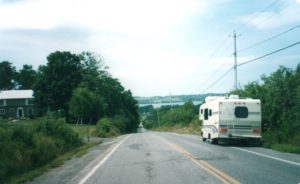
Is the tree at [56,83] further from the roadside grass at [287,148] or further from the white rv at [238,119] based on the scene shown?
the roadside grass at [287,148]

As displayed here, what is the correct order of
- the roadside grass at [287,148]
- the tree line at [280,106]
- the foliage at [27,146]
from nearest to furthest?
the foliage at [27,146], the roadside grass at [287,148], the tree line at [280,106]

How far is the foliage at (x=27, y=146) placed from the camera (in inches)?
669

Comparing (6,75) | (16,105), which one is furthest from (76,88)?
(6,75)

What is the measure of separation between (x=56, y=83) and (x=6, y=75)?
50387mm

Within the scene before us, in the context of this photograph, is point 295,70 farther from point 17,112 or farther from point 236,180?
point 17,112

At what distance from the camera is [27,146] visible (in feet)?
66.4

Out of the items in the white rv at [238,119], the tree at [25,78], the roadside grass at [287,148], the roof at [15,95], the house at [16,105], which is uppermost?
the tree at [25,78]

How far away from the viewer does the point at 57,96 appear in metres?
91.6

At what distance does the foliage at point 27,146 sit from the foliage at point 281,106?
1211cm

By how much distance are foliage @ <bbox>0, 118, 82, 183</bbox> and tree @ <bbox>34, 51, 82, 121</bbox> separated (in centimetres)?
6337

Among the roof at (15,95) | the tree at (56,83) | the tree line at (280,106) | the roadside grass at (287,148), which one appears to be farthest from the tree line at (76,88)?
the roadside grass at (287,148)

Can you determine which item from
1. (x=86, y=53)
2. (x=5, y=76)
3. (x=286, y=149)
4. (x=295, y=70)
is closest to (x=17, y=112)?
(x=86, y=53)

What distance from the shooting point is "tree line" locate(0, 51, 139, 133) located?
69625 mm

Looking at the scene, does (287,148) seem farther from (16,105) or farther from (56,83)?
(16,105)
